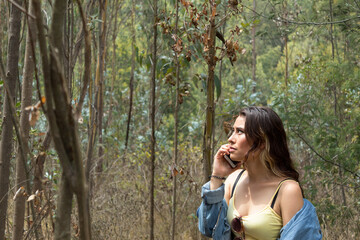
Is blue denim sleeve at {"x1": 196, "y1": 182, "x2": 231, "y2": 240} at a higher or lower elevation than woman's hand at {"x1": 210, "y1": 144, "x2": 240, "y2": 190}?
lower

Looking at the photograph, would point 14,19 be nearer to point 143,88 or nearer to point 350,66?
point 350,66

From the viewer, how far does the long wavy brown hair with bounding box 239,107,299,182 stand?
2.37 metres

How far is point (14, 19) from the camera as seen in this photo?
2010 millimetres

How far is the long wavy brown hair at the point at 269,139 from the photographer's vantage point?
2.37m

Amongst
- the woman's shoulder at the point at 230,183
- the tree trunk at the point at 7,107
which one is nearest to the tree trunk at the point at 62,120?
the tree trunk at the point at 7,107

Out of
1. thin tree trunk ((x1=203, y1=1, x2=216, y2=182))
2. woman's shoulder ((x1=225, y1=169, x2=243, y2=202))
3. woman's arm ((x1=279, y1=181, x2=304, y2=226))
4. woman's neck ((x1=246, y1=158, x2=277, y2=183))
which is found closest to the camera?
woman's arm ((x1=279, y1=181, x2=304, y2=226))

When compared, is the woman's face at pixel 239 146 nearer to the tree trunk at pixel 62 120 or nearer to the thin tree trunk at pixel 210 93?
the thin tree trunk at pixel 210 93

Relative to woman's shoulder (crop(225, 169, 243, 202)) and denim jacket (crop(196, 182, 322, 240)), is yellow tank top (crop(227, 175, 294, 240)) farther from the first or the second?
woman's shoulder (crop(225, 169, 243, 202))

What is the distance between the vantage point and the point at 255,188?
242 centimetres

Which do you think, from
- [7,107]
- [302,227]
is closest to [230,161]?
[302,227]

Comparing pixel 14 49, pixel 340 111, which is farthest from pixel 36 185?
pixel 340 111

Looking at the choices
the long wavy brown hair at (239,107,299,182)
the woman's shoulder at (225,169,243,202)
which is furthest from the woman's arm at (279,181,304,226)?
the woman's shoulder at (225,169,243,202)

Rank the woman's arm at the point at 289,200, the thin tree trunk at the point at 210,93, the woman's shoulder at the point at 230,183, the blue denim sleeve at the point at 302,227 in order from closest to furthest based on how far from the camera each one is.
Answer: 1. the blue denim sleeve at the point at 302,227
2. the woman's arm at the point at 289,200
3. the thin tree trunk at the point at 210,93
4. the woman's shoulder at the point at 230,183

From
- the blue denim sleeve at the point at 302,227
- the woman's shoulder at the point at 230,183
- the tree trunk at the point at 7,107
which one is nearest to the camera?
the tree trunk at the point at 7,107
